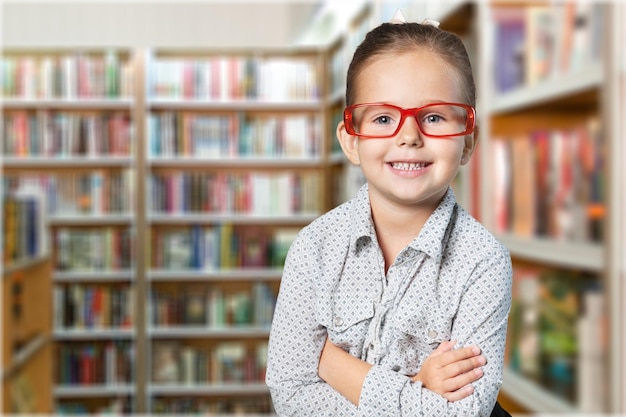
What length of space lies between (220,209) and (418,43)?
177 inches

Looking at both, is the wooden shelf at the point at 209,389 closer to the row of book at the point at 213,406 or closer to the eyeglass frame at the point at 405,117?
the row of book at the point at 213,406

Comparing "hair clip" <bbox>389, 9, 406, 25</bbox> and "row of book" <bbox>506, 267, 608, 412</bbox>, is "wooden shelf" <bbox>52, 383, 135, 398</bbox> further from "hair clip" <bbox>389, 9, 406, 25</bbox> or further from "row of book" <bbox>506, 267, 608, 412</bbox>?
"hair clip" <bbox>389, 9, 406, 25</bbox>

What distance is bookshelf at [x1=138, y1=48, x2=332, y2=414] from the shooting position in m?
4.75

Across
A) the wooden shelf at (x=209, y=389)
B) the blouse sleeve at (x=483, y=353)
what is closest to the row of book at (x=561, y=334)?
the blouse sleeve at (x=483, y=353)

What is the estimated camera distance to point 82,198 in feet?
15.5

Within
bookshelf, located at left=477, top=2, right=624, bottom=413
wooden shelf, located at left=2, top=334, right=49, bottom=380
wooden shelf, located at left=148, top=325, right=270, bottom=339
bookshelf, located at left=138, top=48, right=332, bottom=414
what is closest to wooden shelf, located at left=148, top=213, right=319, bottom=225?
bookshelf, located at left=138, top=48, right=332, bottom=414

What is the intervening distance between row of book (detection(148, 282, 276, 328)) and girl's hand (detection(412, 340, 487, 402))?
4425 millimetres

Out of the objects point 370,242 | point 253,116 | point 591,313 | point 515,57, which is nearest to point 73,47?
point 253,116

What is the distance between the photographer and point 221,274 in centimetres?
476

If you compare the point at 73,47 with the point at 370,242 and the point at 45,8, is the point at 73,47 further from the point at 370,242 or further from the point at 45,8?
the point at 370,242

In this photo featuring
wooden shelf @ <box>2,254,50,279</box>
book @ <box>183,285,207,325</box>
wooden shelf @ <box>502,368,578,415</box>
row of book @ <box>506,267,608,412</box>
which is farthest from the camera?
book @ <box>183,285,207,325</box>

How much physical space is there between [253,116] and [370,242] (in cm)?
461

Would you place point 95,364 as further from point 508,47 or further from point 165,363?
point 508,47

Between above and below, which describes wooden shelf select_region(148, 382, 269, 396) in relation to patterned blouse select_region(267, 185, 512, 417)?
below
